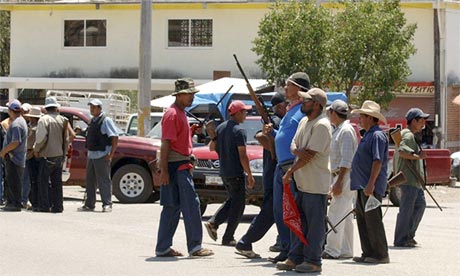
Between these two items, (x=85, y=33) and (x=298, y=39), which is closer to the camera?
(x=298, y=39)

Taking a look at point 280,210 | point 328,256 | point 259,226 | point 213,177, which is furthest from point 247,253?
point 213,177

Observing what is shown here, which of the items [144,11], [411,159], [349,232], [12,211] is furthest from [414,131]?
[144,11]

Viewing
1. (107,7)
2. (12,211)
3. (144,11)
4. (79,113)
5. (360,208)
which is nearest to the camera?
(360,208)

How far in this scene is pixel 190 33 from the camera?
4050 centimetres

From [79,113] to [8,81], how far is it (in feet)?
66.6

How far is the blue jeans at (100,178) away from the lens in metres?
18.3

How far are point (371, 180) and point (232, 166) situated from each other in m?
2.09

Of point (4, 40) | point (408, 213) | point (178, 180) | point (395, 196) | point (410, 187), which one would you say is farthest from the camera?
point (4, 40)

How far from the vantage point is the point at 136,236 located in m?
14.5

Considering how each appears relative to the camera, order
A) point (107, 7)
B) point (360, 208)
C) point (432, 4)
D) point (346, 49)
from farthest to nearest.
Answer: point (107, 7) → point (432, 4) → point (346, 49) → point (360, 208)

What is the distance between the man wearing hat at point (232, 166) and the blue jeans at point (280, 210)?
1601 millimetres

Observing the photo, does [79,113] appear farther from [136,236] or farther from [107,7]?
[107,7]

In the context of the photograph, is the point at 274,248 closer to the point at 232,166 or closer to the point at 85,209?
the point at 232,166

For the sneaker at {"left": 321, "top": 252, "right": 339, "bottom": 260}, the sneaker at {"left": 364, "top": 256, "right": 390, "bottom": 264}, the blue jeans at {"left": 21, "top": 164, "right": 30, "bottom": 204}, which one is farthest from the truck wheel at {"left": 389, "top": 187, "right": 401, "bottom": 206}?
the sneaker at {"left": 364, "top": 256, "right": 390, "bottom": 264}
